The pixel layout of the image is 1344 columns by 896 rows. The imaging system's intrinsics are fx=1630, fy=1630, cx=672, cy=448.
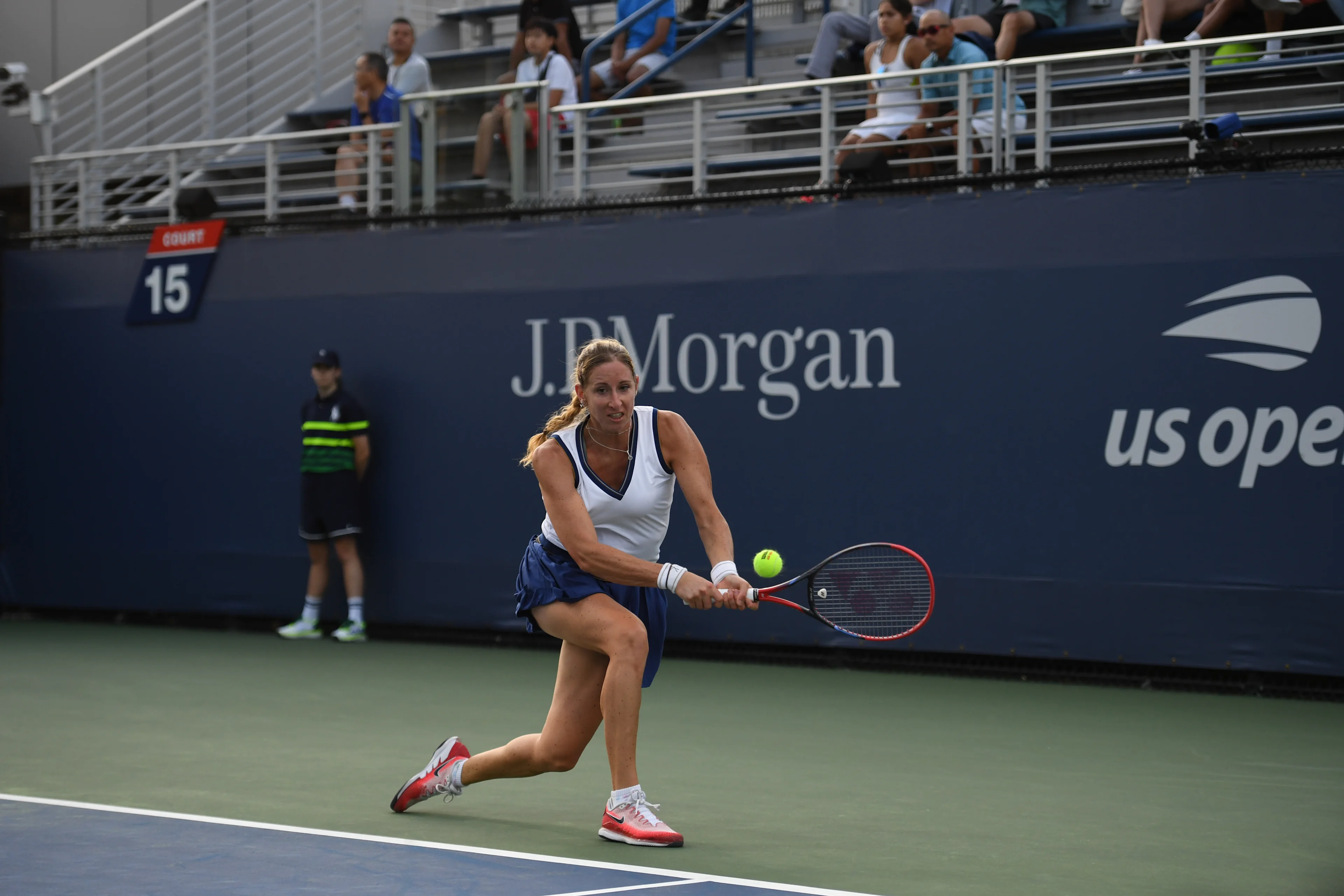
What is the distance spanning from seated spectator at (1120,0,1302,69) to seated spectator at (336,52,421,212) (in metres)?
5.00

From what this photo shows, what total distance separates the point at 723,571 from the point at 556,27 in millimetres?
8518

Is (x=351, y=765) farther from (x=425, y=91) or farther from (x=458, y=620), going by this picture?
(x=425, y=91)

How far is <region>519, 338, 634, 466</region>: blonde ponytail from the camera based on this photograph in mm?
5047

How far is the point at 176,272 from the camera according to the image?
40.0 ft

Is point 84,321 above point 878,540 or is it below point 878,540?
above

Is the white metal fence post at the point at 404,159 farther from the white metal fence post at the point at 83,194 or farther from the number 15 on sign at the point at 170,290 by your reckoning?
the white metal fence post at the point at 83,194

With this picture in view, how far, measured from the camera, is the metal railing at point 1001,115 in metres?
9.21

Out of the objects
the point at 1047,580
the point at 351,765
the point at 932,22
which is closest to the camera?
the point at 351,765

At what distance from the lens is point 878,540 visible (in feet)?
31.8

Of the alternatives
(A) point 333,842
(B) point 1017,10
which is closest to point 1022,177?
(B) point 1017,10

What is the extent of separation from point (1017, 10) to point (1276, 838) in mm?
6882

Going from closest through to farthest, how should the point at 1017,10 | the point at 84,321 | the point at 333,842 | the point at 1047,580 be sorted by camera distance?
the point at 333,842 → the point at 1047,580 → the point at 1017,10 → the point at 84,321

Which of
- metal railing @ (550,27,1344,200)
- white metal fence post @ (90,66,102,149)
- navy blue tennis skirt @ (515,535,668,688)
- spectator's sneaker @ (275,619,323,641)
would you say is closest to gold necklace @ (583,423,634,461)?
navy blue tennis skirt @ (515,535,668,688)

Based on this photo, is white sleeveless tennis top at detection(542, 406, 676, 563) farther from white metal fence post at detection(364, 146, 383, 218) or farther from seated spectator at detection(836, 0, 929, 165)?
white metal fence post at detection(364, 146, 383, 218)
